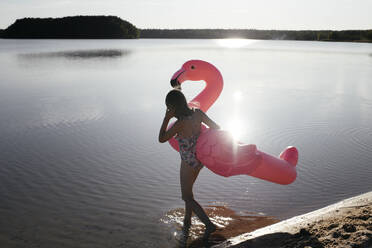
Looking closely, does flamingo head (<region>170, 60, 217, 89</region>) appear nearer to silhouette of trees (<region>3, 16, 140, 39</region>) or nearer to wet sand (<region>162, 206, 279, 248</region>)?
wet sand (<region>162, 206, 279, 248</region>)

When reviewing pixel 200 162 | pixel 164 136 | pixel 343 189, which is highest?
pixel 164 136

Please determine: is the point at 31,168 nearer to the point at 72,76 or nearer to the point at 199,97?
the point at 199,97

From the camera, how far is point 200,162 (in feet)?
14.2

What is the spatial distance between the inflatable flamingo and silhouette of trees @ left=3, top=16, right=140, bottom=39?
133921 millimetres

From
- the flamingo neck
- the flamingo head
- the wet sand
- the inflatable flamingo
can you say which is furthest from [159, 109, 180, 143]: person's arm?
the wet sand

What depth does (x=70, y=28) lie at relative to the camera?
13050 centimetres

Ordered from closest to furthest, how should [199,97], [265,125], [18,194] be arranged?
[199,97] < [18,194] < [265,125]

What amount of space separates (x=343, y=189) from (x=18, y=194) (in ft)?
17.6

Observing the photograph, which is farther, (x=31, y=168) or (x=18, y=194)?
(x=31, y=168)

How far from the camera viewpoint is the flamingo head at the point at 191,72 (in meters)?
4.98

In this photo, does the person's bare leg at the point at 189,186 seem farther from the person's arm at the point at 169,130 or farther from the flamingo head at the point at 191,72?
the flamingo head at the point at 191,72

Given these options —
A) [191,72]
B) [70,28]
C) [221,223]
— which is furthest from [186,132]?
[70,28]

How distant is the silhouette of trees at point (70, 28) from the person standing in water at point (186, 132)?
5308 inches

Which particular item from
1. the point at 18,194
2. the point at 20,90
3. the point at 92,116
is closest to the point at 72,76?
the point at 20,90
